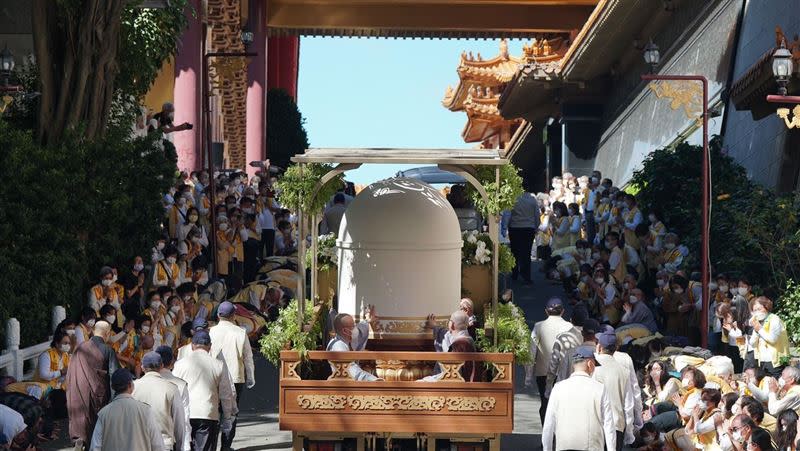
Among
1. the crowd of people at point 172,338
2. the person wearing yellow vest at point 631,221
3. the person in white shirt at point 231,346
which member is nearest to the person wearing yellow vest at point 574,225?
the person wearing yellow vest at point 631,221

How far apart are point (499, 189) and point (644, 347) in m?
4.89

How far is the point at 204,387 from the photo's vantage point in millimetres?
15188

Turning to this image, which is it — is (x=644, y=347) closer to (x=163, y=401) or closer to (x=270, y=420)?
(x=270, y=420)

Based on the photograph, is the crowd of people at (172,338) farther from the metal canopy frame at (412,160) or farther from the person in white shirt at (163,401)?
the metal canopy frame at (412,160)

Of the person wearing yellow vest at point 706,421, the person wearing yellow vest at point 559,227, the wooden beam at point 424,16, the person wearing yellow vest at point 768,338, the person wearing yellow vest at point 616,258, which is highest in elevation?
the wooden beam at point 424,16

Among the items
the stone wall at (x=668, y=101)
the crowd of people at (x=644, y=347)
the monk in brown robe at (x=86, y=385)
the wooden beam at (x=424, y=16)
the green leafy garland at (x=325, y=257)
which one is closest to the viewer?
the crowd of people at (x=644, y=347)

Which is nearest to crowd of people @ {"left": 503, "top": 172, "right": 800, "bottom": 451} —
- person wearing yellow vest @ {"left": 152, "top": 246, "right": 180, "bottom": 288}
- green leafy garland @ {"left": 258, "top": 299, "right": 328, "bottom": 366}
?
green leafy garland @ {"left": 258, "top": 299, "right": 328, "bottom": 366}

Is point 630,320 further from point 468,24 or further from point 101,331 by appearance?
point 468,24

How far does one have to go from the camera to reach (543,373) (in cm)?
1683

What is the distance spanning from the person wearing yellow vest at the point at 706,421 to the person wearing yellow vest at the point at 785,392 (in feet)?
2.39

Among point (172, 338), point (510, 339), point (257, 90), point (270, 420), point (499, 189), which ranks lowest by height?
point (270, 420)

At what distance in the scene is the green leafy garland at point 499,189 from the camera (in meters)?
16.3

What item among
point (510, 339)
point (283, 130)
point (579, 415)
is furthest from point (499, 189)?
point (283, 130)

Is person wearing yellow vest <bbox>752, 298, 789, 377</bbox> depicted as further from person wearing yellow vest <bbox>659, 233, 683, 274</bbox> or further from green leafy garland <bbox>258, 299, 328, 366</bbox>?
person wearing yellow vest <bbox>659, 233, 683, 274</bbox>
